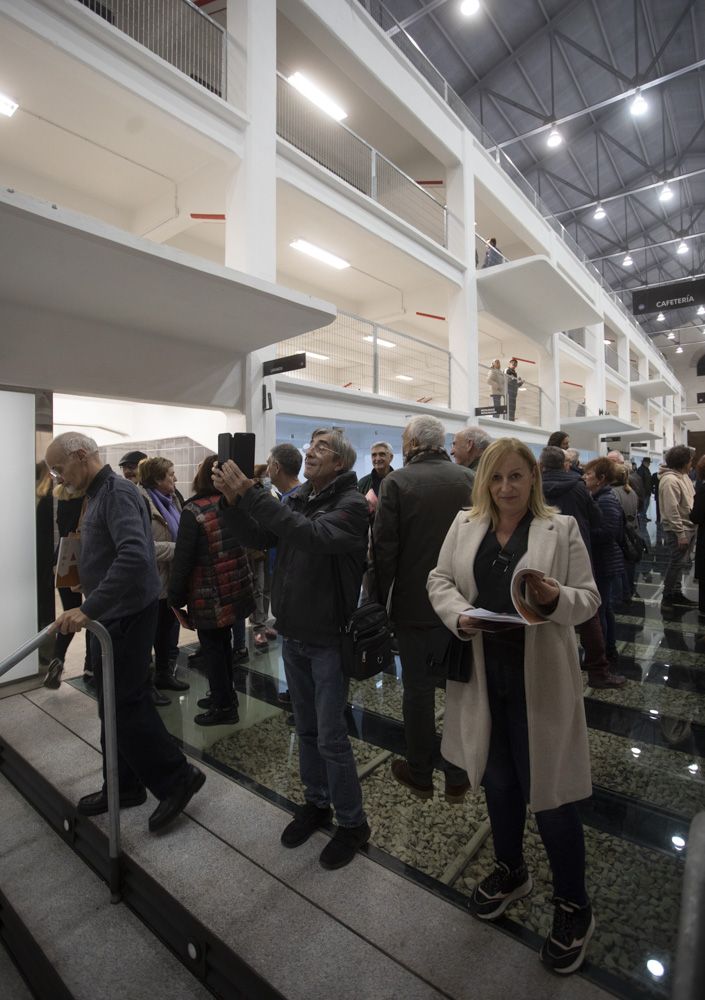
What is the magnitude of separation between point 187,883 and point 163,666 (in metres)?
2.23

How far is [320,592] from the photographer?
6.76 ft

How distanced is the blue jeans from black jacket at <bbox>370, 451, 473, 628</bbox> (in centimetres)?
47

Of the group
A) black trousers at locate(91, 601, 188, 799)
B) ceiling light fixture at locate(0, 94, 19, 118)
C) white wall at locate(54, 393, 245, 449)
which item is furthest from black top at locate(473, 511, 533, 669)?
white wall at locate(54, 393, 245, 449)

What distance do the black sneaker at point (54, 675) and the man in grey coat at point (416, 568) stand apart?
2991 mm

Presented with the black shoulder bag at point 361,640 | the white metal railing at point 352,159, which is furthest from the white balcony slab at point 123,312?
the white metal railing at point 352,159

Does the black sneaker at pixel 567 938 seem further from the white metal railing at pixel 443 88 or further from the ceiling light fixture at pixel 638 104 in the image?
the ceiling light fixture at pixel 638 104

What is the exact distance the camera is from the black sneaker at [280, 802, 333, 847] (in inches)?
85.7

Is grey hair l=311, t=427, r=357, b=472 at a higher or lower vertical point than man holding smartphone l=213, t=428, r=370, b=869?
higher

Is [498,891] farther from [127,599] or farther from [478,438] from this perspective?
[478,438]

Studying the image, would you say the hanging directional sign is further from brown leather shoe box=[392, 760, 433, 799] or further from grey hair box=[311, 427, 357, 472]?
brown leather shoe box=[392, 760, 433, 799]

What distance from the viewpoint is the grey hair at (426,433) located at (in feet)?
8.19

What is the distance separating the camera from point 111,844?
203 centimetres

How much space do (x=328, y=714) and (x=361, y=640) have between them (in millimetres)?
335

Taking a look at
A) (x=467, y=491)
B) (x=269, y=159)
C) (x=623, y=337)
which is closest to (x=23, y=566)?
(x=467, y=491)
